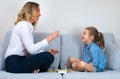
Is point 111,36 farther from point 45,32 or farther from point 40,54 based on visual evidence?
point 40,54

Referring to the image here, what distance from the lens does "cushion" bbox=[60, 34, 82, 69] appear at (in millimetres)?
2928

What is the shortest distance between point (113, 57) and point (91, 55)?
26 centimetres

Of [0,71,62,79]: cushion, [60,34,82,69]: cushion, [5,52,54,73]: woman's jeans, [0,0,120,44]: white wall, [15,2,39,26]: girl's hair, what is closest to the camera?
[0,71,62,79]: cushion

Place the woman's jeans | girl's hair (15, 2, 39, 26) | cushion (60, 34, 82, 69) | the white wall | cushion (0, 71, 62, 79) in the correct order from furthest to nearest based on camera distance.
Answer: the white wall < cushion (60, 34, 82, 69) < girl's hair (15, 2, 39, 26) < the woman's jeans < cushion (0, 71, 62, 79)

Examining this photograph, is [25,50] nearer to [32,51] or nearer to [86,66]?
[32,51]

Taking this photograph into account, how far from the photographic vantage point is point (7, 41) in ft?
9.53

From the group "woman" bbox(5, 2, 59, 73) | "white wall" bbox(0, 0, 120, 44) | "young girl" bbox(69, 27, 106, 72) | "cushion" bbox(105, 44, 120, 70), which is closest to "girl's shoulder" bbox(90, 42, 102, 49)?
"young girl" bbox(69, 27, 106, 72)

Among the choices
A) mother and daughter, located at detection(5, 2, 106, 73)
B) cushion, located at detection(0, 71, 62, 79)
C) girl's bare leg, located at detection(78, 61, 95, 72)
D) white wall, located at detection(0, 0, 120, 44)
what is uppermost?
white wall, located at detection(0, 0, 120, 44)

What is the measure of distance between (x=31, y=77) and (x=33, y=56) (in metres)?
0.22

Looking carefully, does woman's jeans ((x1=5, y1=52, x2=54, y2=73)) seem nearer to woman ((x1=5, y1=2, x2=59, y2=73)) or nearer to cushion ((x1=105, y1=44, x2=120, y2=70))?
woman ((x1=5, y1=2, x2=59, y2=73))

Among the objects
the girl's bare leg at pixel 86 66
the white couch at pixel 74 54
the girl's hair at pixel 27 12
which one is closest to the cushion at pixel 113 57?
the white couch at pixel 74 54

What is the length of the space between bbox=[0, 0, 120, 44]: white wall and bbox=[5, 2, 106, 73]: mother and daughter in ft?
1.72

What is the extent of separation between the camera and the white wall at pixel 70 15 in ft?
10.5

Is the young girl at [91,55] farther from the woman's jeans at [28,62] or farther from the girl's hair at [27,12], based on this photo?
the girl's hair at [27,12]
